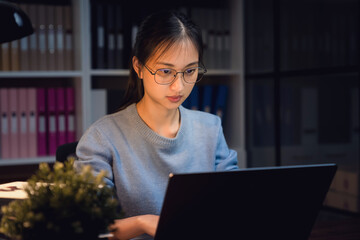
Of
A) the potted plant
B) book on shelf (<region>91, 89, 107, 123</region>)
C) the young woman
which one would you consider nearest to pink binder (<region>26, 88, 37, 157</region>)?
book on shelf (<region>91, 89, 107, 123</region>)

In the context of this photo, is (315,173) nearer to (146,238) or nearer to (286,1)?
(146,238)

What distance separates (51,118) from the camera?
255cm

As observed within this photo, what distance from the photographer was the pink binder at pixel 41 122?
2.53 metres

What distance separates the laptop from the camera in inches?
30.2

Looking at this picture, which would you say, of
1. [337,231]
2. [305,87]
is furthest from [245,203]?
[305,87]

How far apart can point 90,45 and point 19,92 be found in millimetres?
475

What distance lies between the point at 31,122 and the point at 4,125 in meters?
0.14

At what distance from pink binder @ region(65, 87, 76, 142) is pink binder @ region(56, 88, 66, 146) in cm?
2

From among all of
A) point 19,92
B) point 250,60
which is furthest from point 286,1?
point 19,92

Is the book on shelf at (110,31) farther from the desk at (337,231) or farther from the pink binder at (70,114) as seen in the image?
the desk at (337,231)

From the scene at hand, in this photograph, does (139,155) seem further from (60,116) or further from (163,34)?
(60,116)

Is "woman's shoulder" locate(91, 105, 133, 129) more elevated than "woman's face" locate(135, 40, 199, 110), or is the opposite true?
"woman's face" locate(135, 40, 199, 110)

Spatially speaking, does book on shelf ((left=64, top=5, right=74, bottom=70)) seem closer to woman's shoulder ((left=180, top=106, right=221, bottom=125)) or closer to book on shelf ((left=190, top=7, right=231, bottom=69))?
book on shelf ((left=190, top=7, right=231, bottom=69))

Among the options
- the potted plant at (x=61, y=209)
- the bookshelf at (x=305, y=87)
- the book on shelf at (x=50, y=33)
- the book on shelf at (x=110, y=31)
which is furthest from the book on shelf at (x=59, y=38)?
the potted plant at (x=61, y=209)
